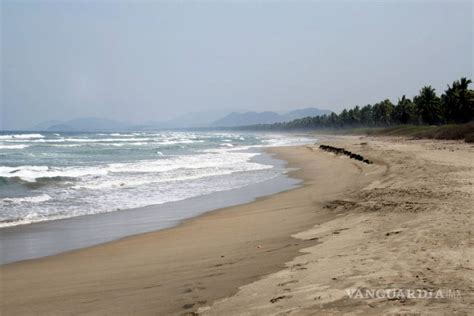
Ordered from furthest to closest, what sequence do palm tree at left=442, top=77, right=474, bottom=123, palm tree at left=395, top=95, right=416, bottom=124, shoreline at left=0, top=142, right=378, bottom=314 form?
palm tree at left=395, top=95, right=416, bottom=124 < palm tree at left=442, top=77, right=474, bottom=123 < shoreline at left=0, top=142, right=378, bottom=314

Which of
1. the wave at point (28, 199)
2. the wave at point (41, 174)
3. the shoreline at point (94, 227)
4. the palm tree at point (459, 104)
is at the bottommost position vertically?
the shoreline at point (94, 227)

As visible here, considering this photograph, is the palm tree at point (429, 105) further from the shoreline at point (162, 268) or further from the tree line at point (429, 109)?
the shoreline at point (162, 268)

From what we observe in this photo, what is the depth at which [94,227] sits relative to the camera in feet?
34.0

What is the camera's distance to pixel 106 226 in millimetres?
10484

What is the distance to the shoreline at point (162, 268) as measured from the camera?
4898 millimetres

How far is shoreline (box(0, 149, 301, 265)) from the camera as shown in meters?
8.38

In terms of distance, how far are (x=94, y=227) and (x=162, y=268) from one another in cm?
478

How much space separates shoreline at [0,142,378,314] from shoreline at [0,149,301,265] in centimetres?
52

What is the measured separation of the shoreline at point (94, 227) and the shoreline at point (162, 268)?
0.52m

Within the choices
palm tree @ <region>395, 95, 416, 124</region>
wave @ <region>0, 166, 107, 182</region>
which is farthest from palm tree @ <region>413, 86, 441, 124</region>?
wave @ <region>0, 166, 107, 182</region>

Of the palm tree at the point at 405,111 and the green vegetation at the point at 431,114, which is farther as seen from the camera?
the palm tree at the point at 405,111

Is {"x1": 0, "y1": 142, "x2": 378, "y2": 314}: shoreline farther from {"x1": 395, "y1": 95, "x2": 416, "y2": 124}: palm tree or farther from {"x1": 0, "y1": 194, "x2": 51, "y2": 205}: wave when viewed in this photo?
{"x1": 395, "y1": 95, "x2": 416, "y2": 124}: palm tree

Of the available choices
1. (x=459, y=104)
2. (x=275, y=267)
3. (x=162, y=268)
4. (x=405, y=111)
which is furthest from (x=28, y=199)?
(x=405, y=111)

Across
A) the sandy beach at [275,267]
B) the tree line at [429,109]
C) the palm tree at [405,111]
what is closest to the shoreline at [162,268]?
the sandy beach at [275,267]
